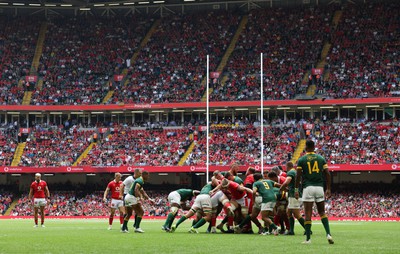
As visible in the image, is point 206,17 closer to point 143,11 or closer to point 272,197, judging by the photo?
point 143,11

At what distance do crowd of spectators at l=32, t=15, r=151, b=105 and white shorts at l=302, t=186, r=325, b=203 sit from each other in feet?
187

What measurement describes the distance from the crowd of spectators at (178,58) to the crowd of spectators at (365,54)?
1177 cm

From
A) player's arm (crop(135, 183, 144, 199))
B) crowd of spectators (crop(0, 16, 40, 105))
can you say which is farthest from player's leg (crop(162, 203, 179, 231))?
crowd of spectators (crop(0, 16, 40, 105))

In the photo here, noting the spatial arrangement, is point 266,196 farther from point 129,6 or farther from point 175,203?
point 129,6

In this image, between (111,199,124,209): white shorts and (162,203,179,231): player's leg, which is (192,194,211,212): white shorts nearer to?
(162,203,179,231): player's leg

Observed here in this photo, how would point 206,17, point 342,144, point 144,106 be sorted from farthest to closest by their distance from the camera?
point 206,17, point 144,106, point 342,144

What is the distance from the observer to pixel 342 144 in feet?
205

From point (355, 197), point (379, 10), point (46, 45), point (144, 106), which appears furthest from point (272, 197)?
point (46, 45)

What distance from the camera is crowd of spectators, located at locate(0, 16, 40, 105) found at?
75.7 meters

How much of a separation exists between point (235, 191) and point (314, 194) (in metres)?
6.93

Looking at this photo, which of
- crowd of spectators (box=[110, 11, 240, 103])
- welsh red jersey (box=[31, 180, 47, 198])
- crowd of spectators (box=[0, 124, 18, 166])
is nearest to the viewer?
welsh red jersey (box=[31, 180, 47, 198])

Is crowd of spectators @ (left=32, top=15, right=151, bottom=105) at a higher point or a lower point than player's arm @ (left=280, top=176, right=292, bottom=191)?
higher

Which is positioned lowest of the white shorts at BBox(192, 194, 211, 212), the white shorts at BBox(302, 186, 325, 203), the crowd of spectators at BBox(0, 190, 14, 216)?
the crowd of spectators at BBox(0, 190, 14, 216)

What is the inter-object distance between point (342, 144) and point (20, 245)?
4731 cm
